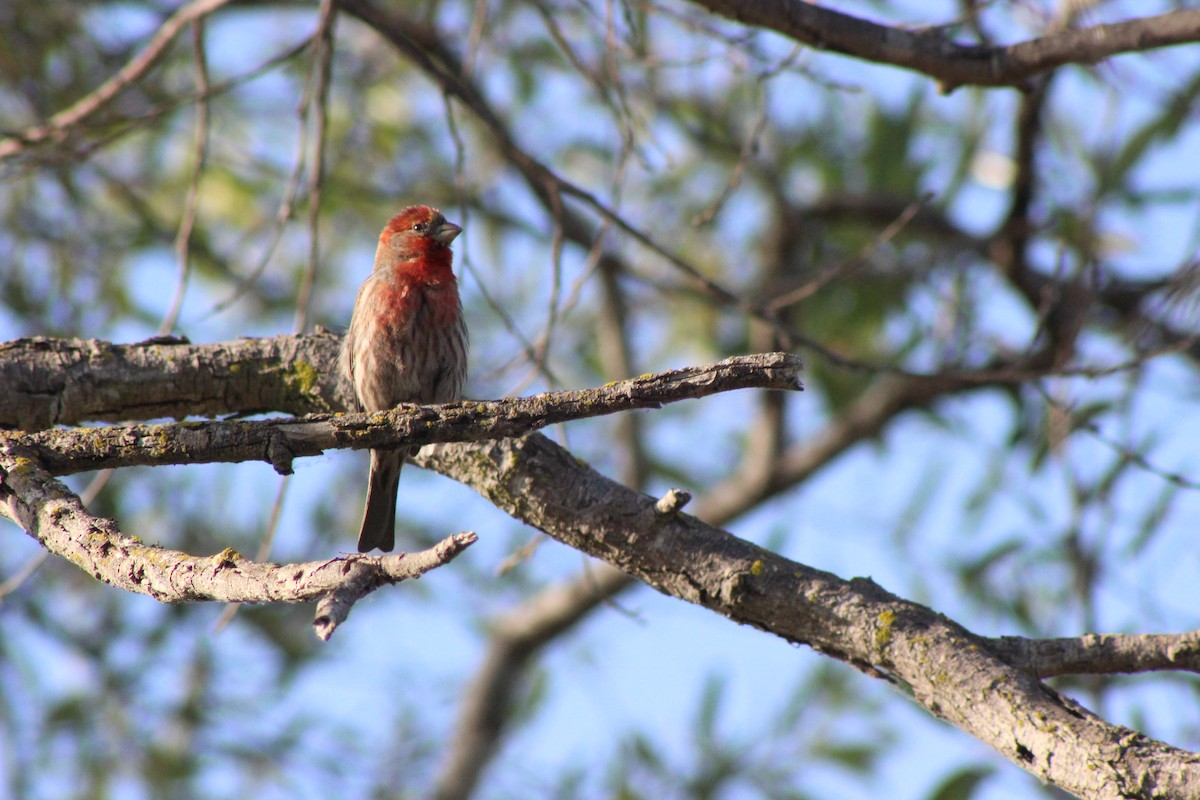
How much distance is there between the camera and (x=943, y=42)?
3941 mm

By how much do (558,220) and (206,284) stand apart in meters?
4.39

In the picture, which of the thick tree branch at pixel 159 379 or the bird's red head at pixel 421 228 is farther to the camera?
the bird's red head at pixel 421 228

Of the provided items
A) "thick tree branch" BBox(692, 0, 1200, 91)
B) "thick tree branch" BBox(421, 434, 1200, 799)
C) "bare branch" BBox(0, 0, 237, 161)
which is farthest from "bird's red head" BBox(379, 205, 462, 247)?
"thick tree branch" BBox(692, 0, 1200, 91)

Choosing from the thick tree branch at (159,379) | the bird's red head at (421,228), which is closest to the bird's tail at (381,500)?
the thick tree branch at (159,379)

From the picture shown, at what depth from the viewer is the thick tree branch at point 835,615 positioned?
2924mm

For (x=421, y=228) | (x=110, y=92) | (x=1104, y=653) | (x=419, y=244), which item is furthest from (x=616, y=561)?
(x=110, y=92)

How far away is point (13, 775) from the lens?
7145 millimetres

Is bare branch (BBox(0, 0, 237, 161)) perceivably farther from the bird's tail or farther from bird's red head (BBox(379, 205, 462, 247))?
the bird's tail

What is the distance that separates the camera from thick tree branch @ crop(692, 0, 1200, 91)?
12.5 ft

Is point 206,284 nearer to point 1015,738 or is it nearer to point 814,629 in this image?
point 814,629

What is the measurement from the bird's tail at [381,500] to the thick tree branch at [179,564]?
1.86 m

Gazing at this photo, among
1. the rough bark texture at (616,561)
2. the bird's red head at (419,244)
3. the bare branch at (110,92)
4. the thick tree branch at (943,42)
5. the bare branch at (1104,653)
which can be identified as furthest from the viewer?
the bird's red head at (419,244)

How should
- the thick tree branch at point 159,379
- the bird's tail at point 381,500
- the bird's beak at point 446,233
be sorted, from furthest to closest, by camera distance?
the bird's beak at point 446,233 < the bird's tail at point 381,500 < the thick tree branch at point 159,379

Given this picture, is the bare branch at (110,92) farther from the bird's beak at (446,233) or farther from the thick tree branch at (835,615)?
the thick tree branch at (835,615)
